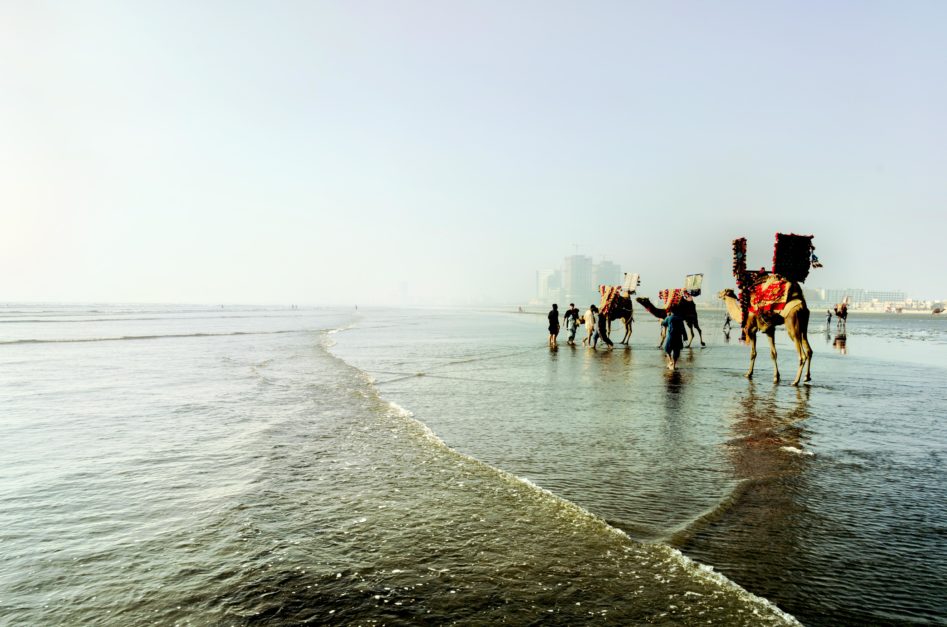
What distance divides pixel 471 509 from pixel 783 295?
11.7 m

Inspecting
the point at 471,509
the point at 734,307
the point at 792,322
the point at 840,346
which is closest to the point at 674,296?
the point at 734,307

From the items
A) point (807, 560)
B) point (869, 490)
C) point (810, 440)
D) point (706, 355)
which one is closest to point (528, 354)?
point (706, 355)

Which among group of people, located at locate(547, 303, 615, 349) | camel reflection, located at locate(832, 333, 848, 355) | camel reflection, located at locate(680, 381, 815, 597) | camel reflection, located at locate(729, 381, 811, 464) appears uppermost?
group of people, located at locate(547, 303, 615, 349)

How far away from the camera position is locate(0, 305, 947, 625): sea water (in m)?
3.20

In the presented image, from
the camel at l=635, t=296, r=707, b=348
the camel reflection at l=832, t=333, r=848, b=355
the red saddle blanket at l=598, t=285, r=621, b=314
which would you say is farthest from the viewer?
the red saddle blanket at l=598, t=285, r=621, b=314

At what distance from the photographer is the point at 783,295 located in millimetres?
13289

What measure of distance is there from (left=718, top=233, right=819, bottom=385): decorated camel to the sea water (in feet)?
8.64

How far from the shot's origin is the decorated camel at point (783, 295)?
12.9m

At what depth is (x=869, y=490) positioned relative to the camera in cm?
519

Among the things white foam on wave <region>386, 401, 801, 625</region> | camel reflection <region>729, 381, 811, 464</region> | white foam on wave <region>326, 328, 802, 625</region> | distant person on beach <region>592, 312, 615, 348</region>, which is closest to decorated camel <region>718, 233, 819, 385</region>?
camel reflection <region>729, 381, 811, 464</region>

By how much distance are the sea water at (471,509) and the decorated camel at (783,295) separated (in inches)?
104

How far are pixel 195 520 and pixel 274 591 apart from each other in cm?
165

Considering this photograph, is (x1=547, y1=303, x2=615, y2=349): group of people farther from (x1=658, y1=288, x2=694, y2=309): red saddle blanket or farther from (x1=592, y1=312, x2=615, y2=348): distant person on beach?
(x1=658, y1=288, x2=694, y2=309): red saddle blanket

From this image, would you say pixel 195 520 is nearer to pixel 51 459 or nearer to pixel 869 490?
pixel 51 459
